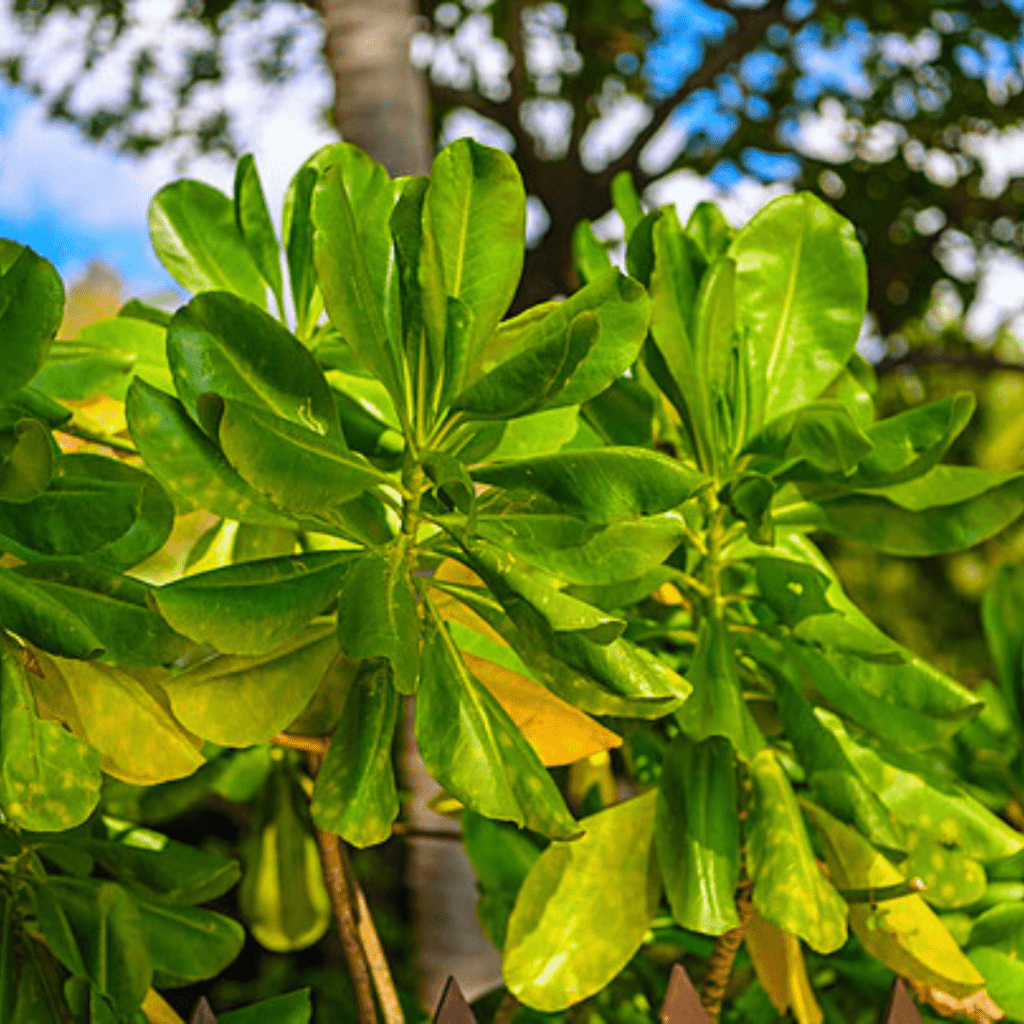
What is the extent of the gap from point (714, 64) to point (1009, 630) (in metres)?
3.83

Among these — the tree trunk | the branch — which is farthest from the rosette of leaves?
the branch

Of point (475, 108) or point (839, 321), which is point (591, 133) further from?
point (839, 321)

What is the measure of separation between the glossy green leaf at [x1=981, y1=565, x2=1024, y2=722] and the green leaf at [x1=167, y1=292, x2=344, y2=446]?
688 mm

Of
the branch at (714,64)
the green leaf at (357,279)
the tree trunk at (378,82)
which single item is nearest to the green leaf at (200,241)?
the green leaf at (357,279)

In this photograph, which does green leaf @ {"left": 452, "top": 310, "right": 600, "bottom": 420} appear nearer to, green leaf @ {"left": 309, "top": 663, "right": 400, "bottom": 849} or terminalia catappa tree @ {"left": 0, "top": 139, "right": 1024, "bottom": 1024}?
terminalia catappa tree @ {"left": 0, "top": 139, "right": 1024, "bottom": 1024}

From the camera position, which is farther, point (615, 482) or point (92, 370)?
point (92, 370)

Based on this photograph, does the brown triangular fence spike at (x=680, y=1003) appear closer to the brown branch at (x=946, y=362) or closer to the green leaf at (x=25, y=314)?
the green leaf at (x=25, y=314)

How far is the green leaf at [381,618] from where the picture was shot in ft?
1.92

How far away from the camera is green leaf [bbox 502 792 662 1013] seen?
2.48 feet

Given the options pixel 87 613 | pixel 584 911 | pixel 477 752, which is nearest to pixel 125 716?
pixel 87 613

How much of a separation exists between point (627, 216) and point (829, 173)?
4.34 m

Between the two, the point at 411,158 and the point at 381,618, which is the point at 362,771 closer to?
the point at 381,618

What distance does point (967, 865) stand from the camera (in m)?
0.80

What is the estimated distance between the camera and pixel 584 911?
78 cm
